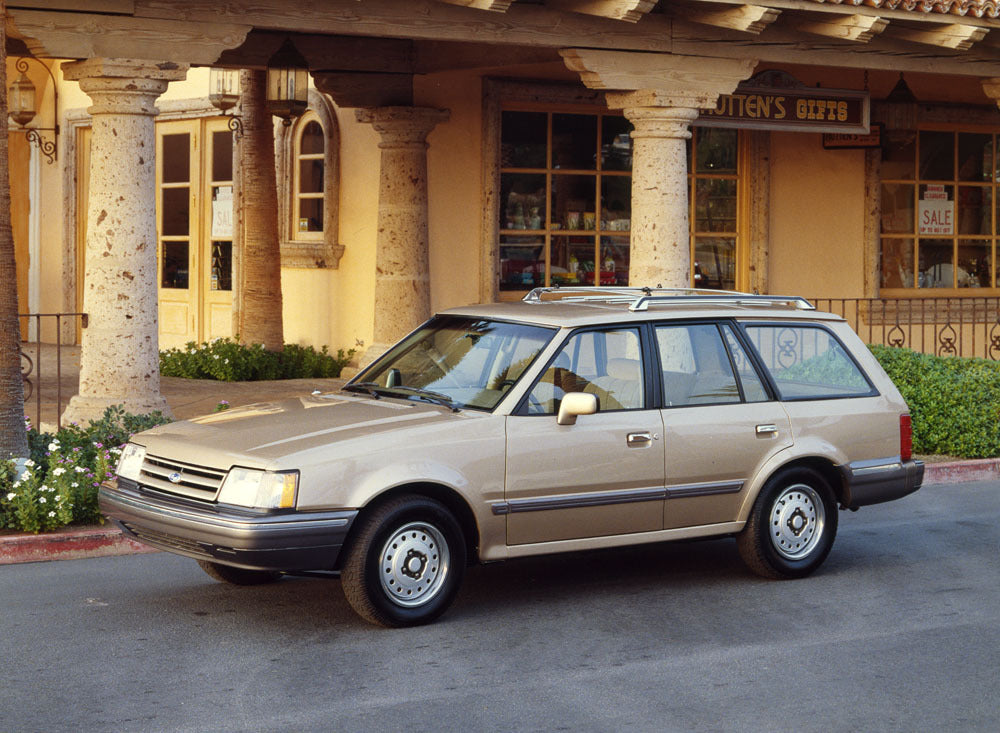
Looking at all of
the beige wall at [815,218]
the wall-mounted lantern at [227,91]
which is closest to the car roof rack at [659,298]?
the beige wall at [815,218]

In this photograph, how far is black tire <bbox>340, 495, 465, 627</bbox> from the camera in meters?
6.50

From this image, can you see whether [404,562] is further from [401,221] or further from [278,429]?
[401,221]

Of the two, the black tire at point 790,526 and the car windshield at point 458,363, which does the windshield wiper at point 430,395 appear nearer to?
the car windshield at point 458,363

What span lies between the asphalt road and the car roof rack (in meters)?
1.52

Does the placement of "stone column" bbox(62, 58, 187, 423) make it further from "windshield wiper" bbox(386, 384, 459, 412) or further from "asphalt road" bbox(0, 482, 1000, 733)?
"windshield wiper" bbox(386, 384, 459, 412)

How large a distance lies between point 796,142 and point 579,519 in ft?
40.0

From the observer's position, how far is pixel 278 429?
6.79 metres

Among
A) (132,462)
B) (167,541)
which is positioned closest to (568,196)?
(132,462)

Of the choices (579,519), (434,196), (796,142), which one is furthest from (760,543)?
(796,142)

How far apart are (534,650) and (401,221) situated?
968 centimetres

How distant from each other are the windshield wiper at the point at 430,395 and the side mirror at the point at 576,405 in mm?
523

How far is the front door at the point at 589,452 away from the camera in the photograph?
22.7 ft

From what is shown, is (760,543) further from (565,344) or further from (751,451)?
(565,344)

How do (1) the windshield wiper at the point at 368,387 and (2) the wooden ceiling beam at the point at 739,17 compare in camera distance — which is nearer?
(1) the windshield wiper at the point at 368,387
